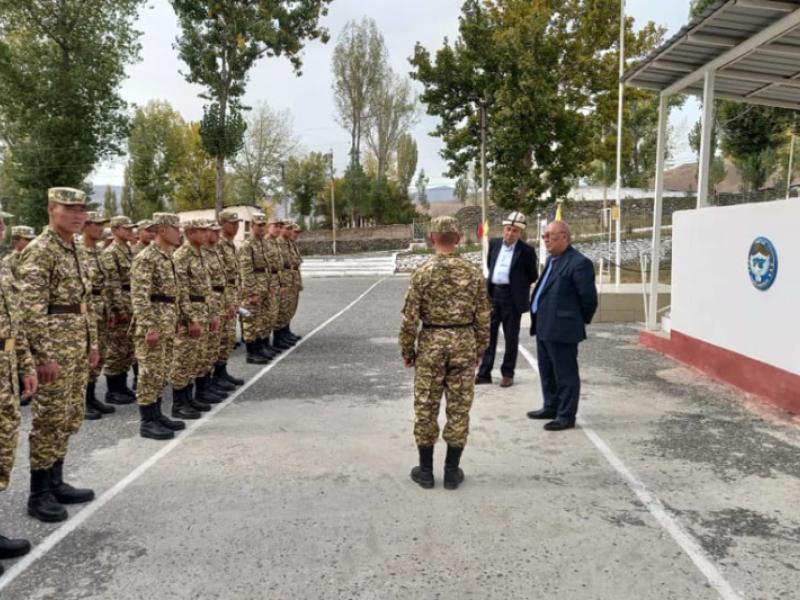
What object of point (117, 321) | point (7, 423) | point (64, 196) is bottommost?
point (7, 423)

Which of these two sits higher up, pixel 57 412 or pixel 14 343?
pixel 14 343

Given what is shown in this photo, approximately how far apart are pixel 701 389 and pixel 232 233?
5501 mm

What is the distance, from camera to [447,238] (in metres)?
3.94

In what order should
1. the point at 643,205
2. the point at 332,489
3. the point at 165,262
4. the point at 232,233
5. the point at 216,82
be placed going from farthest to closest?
the point at 643,205, the point at 216,82, the point at 232,233, the point at 165,262, the point at 332,489

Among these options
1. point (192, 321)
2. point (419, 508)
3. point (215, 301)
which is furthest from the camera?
point (215, 301)

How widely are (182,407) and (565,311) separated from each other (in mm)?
3521

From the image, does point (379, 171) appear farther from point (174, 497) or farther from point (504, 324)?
point (174, 497)

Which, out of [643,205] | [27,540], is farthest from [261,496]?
[643,205]

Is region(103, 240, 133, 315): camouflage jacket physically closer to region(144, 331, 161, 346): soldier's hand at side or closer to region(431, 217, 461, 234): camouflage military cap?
region(144, 331, 161, 346): soldier's hand at side

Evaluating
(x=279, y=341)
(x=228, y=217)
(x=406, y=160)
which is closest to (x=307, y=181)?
(x=406, y=160)

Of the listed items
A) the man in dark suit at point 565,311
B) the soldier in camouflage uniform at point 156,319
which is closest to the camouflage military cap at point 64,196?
the soldier in camouflage uniform at point 156,319

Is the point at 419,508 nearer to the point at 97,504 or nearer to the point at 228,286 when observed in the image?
the point at 97,504

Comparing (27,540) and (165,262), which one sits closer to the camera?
(27,540)

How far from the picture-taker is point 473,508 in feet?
12.2
